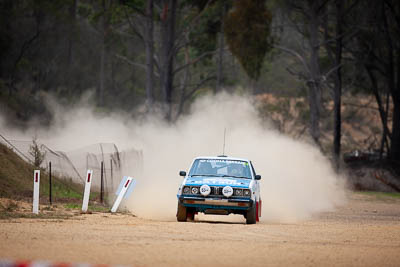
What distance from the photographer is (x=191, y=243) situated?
493 inches

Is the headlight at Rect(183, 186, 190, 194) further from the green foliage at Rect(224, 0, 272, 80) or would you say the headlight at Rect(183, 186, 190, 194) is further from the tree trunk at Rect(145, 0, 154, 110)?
the tree trunk at Rect(145, 0, 154, 110)

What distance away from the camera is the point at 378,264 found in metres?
10.9

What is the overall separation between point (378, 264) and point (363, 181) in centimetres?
3307

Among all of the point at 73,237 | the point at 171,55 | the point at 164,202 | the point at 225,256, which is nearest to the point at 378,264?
the point at 225,256

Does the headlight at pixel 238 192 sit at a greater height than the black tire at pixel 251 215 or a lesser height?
greater

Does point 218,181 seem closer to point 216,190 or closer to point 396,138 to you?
point 216,190

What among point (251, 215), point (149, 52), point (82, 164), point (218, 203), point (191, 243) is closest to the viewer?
point (191, 243)

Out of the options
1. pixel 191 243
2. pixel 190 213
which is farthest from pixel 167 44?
pixel 191 243

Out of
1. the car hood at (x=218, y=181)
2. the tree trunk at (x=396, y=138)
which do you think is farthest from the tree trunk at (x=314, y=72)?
the car hood at (x=218, y=181)

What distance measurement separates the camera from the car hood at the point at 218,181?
17.5 metres

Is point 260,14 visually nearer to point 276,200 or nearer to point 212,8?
point 212,8

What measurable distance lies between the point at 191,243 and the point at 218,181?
5249 millimetres

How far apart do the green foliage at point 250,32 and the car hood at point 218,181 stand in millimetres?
31376

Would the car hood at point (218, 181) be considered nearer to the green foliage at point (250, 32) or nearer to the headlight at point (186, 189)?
the headlight at point (186, 189)
